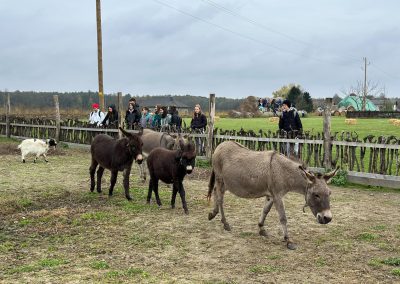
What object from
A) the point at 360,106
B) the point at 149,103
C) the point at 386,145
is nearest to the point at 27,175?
the point at 386,145

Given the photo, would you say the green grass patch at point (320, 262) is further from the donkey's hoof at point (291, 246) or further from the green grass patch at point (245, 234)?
the green grass patch at point (245, 234)

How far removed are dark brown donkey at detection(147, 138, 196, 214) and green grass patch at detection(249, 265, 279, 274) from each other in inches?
115

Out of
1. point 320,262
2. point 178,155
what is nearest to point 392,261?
point 320,262

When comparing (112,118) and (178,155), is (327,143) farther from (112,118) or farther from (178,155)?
(112,118)

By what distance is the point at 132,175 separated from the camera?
13.6 metres

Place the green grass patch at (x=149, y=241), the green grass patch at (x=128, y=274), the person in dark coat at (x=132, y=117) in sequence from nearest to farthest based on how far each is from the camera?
the green grass patch at (x=128, y=274), the green grass patch at (x=149, y=241), the person in dark coat at (x=132, y=117)

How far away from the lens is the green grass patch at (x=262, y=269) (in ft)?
17.9

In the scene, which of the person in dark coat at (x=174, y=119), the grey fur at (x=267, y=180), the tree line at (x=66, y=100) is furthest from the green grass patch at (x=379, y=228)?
the tree line at (x=66, y=100)

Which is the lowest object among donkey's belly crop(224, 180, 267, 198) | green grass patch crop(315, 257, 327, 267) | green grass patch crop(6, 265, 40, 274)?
green grass patch crop(6, 265, 40, 274)

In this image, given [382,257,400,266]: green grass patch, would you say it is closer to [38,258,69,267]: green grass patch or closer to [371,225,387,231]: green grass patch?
[371,225,387,231]: green grass patch

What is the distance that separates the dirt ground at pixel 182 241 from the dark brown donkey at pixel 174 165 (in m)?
0.48

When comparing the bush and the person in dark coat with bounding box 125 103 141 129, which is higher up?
the person in dark coat with bounding box 125 103 141 129

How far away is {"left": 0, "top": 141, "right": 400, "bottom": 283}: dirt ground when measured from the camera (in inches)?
211

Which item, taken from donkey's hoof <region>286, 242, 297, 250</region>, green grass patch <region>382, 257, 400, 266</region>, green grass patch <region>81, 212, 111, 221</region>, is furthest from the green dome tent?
green grass patch <region>382, 257, 400, 266</region>
